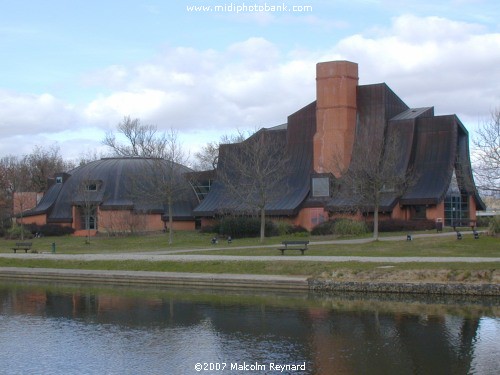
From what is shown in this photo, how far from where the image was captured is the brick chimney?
177 ft

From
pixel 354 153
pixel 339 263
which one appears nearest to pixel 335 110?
pixel 354 153

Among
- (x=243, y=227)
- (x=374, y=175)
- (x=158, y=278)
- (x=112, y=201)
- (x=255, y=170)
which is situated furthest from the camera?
(x=112, y=201)

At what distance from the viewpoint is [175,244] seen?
153ft

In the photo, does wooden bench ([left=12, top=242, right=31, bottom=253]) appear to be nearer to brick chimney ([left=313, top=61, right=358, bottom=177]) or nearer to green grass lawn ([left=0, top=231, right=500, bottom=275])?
green grass lawn ([left=0, top=231, right=500, bottom=275])

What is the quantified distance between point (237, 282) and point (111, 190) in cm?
3737

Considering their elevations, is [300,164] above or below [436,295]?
above

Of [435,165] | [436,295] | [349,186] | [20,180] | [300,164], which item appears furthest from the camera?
[20,180]

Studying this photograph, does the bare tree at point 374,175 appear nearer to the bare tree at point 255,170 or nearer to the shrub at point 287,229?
the shrub at point 287,229

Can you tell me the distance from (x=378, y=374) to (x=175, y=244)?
3286 centimetres

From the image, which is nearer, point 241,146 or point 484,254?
point 484,254

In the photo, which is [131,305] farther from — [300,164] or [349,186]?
[300,164]

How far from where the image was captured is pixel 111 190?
6381 cm

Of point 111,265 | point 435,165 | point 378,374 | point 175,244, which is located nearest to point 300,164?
point 435,165

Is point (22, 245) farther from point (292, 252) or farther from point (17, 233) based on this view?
point (292, 252)
